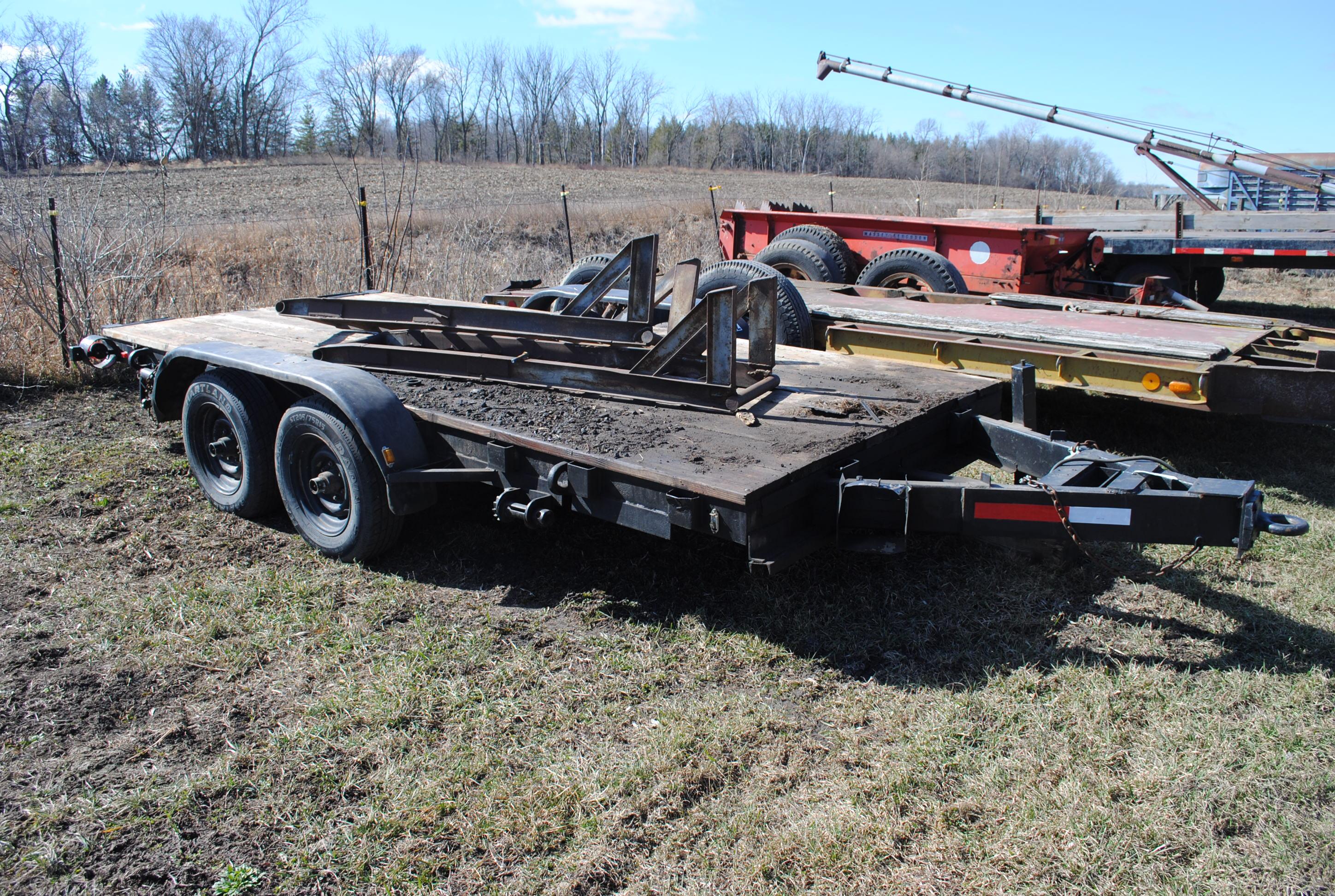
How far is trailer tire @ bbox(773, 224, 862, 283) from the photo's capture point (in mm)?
8477

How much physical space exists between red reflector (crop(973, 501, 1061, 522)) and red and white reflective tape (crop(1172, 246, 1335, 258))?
8893 mm

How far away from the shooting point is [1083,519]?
3.04 metres

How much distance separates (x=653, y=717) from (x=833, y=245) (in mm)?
6493

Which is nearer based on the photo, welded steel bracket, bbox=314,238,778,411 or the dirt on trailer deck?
the dirt on trailer deck

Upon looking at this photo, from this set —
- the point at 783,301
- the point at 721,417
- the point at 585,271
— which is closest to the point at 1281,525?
the point at 721,417

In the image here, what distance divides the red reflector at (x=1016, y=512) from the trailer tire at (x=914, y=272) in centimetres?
458

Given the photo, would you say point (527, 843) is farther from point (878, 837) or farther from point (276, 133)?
point (276, 133)

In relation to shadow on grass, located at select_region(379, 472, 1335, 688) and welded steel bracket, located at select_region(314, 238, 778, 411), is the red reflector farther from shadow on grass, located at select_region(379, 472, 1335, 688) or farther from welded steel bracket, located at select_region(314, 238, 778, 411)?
welded steel bracket, located at select_region(314, 238, 778, 411)

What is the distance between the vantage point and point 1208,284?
12.1 metres

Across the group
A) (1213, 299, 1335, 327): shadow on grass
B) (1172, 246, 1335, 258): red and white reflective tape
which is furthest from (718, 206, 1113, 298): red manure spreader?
(1213, 299, 1335, 327): shadow on grass

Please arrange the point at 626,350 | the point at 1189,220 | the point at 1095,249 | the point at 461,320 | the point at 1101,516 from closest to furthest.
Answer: the point at 1101,516 → the point at 626,350 → the point at 461,320 → the point at 1095,249 → the point at 1189,220

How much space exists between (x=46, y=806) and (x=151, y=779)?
27cm

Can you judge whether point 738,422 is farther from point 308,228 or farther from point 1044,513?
point 308,228

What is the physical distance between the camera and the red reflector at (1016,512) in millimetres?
3078
